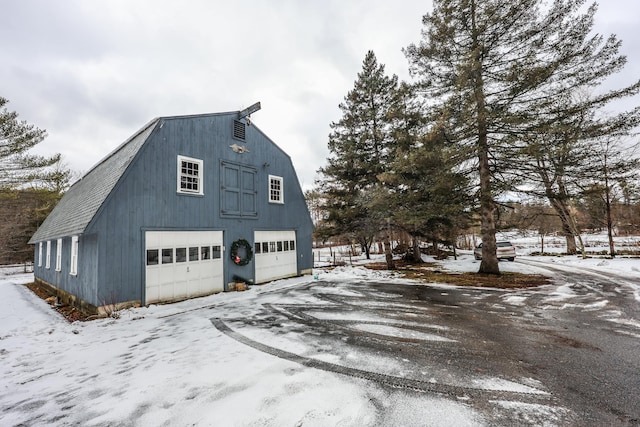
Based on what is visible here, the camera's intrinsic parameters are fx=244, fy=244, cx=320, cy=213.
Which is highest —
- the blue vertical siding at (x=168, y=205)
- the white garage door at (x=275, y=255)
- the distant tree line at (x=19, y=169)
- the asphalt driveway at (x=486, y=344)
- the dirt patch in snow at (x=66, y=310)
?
the distant tree line at (x=19, y=169)

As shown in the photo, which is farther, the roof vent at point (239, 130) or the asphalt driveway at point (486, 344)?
the roof vent at point (239, 130)

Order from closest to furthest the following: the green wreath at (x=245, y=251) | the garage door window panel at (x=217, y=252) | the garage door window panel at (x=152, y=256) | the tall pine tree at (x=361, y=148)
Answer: the garage door window panel at (x=152, y=256)
the garage door window panel at (x=217, y=252)
the green wreath at (x=245, y=251)
the tall pine tree at (x=361, y=148)

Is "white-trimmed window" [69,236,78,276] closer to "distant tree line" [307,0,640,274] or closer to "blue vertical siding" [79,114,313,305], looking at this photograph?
"blue vertical siding" [79,114,313,305]

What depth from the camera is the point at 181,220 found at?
9109 millimetres

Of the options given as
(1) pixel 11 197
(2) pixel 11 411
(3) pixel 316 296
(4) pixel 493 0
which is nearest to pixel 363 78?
(4) pixel 493 0

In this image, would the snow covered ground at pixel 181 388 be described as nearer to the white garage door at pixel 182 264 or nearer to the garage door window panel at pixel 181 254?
the white garage door at pixel 182 264

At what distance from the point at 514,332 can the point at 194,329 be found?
7.10m

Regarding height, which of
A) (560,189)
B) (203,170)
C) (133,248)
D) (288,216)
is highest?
(203,170)

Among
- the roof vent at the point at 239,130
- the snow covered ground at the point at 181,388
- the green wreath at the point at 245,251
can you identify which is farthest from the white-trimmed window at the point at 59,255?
the roof vent at the point at 239,130

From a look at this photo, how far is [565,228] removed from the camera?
70.5ft

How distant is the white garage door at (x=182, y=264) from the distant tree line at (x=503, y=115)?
8.70 metres

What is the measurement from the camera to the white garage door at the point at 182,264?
8.33 meters

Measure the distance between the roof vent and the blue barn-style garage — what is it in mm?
53

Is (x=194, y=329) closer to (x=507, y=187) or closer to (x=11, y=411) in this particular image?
(x=11, y=411)
